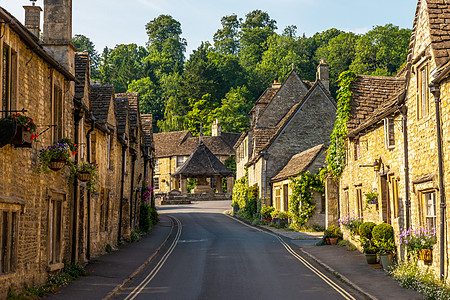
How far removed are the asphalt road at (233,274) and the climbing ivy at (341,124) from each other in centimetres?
439

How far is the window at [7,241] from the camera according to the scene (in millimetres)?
11421

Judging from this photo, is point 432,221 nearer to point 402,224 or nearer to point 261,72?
point 402,224

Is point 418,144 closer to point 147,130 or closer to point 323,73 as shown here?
point 147,130

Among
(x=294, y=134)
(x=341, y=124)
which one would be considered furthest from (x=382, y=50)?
(x=341, y=124)

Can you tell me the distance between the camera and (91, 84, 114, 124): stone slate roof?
74.2 ft

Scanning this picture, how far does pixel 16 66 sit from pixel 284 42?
99.8 metres

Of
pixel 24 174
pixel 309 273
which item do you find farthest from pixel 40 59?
pixel 309 273

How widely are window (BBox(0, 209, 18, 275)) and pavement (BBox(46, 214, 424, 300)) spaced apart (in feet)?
5.69

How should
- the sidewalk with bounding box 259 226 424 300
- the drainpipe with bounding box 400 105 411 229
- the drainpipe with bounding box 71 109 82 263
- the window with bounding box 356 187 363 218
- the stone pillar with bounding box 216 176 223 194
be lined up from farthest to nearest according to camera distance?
the stone pillar with bounding box 216 176 223 194, the window with bounding box 356 187 363 218, the drainpipe with bounding box 71 109 82 263, the drainpipe with bounding box 400 105 411 229, the sidewalk with bounding box 259 226 424 300

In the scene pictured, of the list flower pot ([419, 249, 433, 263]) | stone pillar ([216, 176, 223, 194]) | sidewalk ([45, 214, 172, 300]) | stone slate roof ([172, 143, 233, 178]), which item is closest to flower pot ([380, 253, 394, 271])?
flower pot ([419, 249, 433, 263])

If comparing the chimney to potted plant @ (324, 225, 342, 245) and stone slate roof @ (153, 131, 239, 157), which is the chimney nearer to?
potted plant @ (324, 225, 342, 245)

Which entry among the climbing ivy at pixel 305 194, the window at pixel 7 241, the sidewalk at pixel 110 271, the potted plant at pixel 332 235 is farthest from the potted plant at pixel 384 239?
the climbing ivy at pixel 305 194

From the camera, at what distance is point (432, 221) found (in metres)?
15.3

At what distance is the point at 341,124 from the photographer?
977 inches
